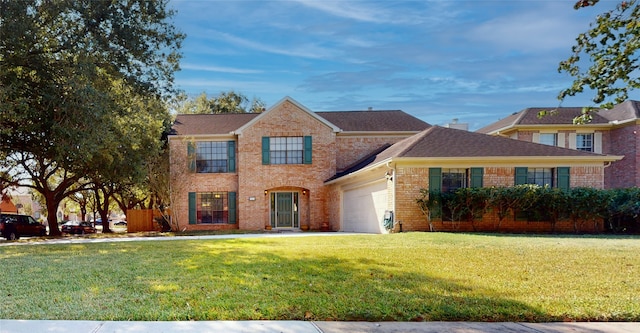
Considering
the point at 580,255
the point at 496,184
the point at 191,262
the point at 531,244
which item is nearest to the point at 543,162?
the point at 496,184

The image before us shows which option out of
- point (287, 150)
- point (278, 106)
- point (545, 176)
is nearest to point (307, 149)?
point (287, 150)

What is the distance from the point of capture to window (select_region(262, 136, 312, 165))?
20625 millimetres

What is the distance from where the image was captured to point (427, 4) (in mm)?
10945

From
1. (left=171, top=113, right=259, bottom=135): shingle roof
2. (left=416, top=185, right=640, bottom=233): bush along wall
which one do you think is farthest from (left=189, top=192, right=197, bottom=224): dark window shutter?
(left=416, top=185, right=640, bottom=233): bush along wall

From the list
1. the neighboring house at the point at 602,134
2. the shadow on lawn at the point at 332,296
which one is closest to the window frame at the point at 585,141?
the neighboring house at the point at 602,134

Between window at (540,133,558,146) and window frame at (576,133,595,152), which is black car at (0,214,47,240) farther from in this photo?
window frame at (576,133,595,152)

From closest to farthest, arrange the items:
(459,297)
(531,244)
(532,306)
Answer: (532,306)
(459,297)
(531,244)

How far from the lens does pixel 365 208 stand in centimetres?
1747

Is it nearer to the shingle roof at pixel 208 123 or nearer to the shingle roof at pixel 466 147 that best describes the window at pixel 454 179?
the shingle roof at pixel 466 147

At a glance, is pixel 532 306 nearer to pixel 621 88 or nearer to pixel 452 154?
pixel 621 88

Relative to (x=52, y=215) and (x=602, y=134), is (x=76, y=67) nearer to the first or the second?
(x=52, y=215)

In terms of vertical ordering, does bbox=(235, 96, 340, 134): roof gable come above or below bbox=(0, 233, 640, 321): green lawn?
above

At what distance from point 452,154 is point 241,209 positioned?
11136 mm

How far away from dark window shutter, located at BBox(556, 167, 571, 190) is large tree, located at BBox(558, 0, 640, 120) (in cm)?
1032
